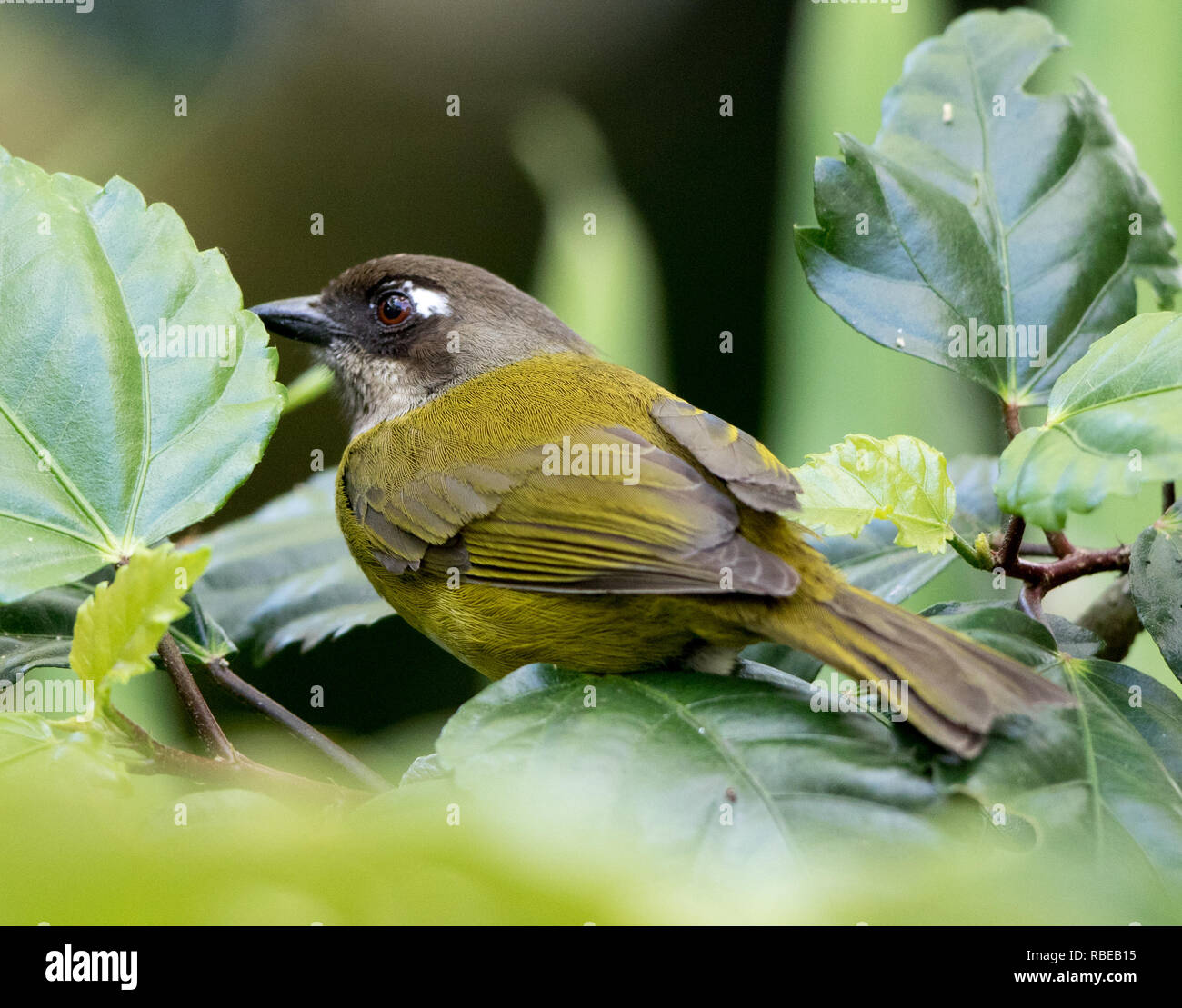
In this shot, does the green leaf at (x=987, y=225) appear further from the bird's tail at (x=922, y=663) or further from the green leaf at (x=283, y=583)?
the green leaf at (x=283, y=583)

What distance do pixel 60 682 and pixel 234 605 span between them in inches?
25.2

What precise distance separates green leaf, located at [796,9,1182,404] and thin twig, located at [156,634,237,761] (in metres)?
0.96

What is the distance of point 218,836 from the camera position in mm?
639

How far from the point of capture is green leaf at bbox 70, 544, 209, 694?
98 cm

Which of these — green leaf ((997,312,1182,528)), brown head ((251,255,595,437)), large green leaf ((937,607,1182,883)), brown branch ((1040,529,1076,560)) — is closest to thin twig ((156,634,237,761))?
large green leaf ((937,607,1182,883))

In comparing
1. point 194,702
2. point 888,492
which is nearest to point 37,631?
point 194,702

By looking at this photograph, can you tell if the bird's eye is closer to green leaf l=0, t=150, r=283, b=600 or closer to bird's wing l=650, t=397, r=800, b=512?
bird's wing l=650, t=397, r=800, b=512

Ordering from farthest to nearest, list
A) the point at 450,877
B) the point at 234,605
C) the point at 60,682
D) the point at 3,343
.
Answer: the point at 234,605, the point at 60,682, the point at 3,343, the point at 450,877

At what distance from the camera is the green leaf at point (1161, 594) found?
1.25m

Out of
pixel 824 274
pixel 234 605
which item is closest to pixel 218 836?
pixel 824 274

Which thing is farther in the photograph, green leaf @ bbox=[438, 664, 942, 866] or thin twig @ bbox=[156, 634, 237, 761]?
thin twig @ bbox=[156, 634, 237, 761]

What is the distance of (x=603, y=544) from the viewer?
5.26ft

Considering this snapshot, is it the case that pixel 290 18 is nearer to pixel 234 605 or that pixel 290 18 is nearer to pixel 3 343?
pixel 234 605

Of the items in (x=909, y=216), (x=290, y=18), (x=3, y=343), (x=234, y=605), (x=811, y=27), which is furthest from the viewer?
(x=290, y=18)
